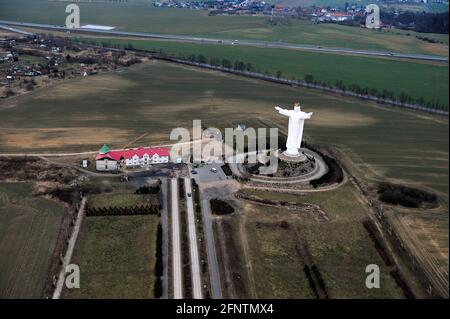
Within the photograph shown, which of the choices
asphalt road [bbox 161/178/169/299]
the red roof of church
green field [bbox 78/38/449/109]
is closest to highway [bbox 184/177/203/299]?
asphalt road [bbox 161/178/169/299]

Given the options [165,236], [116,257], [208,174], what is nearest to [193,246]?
[165,236]

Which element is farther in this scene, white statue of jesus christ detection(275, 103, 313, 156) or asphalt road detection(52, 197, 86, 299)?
white statue of jesus christ detection(275, 103, 313, 156)

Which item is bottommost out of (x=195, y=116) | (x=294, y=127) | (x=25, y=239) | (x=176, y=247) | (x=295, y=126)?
(x=25, y=239)

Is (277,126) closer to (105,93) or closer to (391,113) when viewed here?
(391,113)

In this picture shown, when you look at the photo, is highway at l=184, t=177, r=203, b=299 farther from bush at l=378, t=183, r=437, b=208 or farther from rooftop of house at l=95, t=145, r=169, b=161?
bush at l=378, t=183, r=437, b=208

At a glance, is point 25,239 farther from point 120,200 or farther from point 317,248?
point 317,248

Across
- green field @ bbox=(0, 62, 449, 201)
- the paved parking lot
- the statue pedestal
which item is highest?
green field @ bbox=(0, 62, 449, 201)
